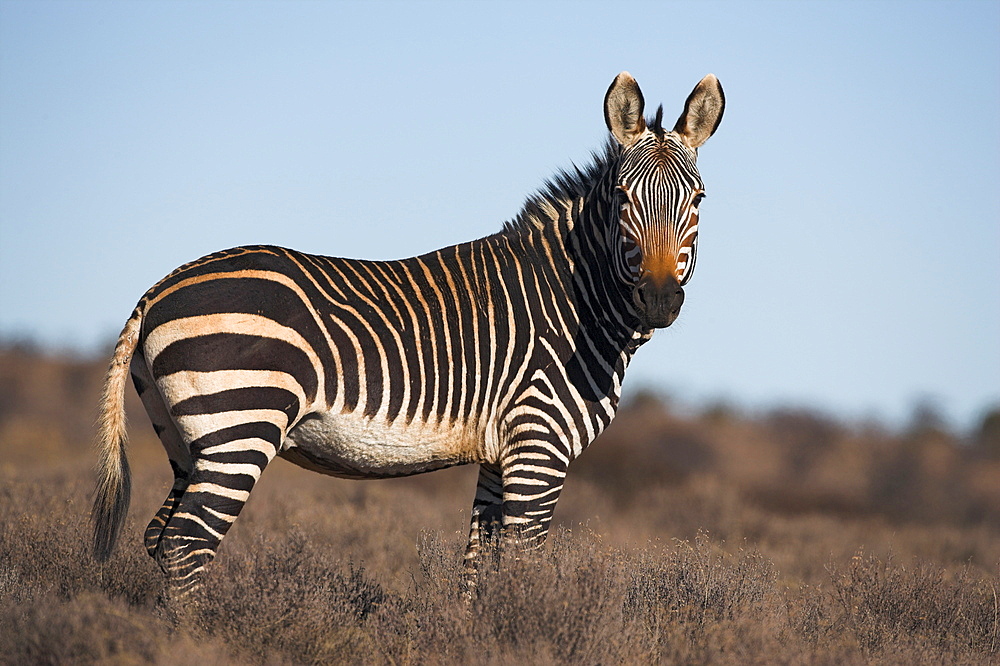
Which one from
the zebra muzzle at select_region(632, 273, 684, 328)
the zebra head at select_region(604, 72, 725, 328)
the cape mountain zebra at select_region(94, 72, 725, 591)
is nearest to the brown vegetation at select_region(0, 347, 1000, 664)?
the cape mountain zebra at select_region(94, 72, 725, 591)

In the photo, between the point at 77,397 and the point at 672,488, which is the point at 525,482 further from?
the point at 77,397

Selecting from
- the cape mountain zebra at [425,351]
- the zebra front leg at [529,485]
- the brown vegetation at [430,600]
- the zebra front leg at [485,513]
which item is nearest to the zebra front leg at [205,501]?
the cape mountain zebra at [425,351]

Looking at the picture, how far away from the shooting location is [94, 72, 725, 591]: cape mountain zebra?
199 inches

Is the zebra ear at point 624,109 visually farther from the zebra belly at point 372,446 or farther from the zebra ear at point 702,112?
the zebra belly at point 372,446

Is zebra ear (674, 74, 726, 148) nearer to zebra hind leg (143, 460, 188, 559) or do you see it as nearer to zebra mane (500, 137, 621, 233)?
zebra mane (500, 137, 621, 233)

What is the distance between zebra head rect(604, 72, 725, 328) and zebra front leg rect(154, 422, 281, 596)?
7.19 feet

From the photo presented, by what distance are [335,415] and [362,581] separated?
5.68 ft

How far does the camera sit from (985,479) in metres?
28.1

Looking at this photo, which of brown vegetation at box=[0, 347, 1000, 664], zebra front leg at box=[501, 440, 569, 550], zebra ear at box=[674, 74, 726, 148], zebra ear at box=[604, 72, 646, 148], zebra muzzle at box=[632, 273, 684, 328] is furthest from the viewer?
zebra ear at box=[674, 74, 726, 148]

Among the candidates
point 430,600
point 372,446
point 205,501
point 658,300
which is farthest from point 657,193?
point 205,501

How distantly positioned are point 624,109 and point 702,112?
505 millimetres

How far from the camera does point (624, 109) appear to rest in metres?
5.96

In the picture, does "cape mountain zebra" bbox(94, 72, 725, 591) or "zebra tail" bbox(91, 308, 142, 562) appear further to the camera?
"zebra tail" bbox(91, 308, 142, 562)

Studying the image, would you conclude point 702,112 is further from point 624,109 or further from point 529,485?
point 529,485
